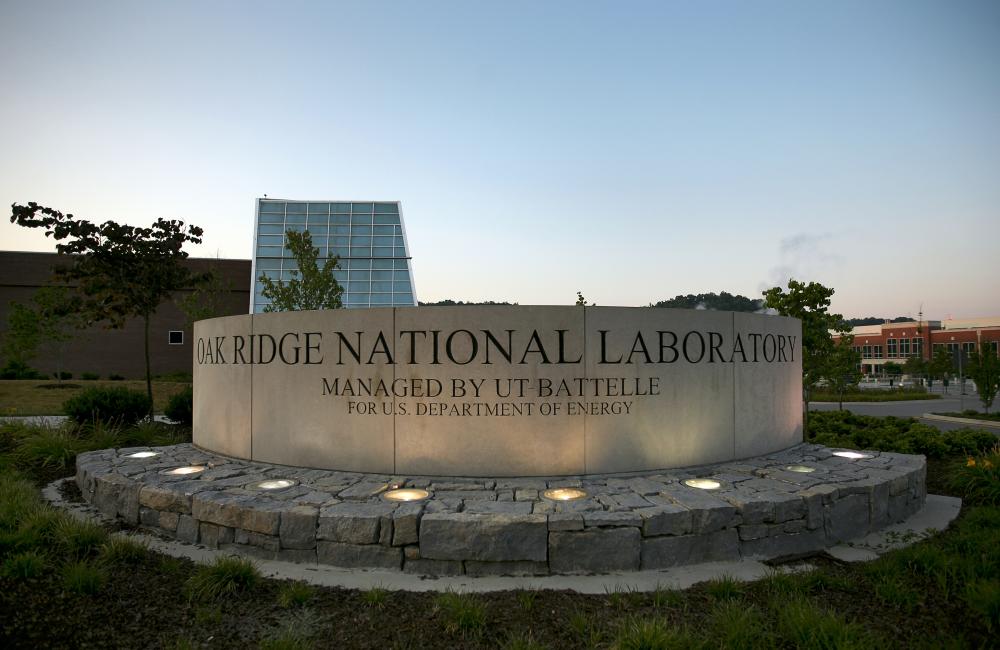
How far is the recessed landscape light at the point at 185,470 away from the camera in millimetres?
6672

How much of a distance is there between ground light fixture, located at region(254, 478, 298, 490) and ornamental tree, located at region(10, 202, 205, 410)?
8796 millimetres

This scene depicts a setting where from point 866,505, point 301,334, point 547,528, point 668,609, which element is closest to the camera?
point 668,609

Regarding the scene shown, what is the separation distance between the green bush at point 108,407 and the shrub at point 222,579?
8930mm

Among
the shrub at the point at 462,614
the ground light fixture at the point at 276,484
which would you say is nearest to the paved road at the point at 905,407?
the ground light fixture at the point at 276,484

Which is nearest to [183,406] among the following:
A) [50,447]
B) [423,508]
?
[50,447]

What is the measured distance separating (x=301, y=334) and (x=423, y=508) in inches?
126

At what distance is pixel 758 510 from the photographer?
5043mm

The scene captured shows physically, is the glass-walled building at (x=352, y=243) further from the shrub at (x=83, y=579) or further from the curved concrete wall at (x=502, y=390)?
the shrub at (x=83, y=579)

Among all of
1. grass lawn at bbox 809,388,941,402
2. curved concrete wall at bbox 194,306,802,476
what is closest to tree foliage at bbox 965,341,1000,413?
grass lawn at bbox 809,388,941,402

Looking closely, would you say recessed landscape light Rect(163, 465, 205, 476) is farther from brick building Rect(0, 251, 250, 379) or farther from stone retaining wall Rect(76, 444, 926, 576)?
brick building Rect(0, 251, 250, 379)

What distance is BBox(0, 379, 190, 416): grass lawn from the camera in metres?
18.1

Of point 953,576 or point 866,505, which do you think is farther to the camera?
point 866,505

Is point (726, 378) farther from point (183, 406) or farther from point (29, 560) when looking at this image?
point (183, 406)

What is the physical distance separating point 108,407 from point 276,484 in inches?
312
